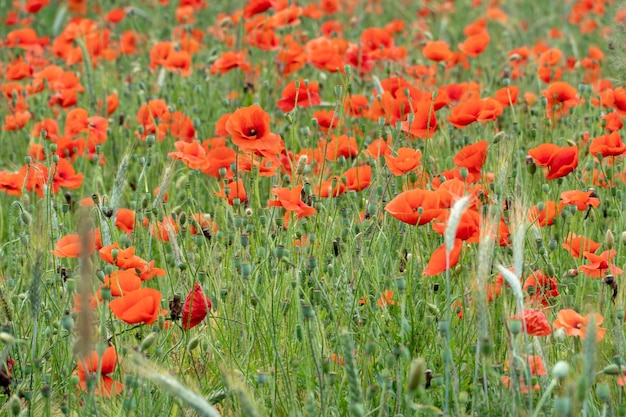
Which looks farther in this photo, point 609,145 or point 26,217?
point 609,145

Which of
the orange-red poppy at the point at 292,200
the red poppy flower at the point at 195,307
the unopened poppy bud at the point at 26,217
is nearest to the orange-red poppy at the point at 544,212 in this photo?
the orange-red poppy at the point at 292,200

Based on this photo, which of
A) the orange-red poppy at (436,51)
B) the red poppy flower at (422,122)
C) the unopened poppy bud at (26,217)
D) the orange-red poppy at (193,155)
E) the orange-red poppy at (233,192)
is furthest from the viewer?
the orange-red poppy at (436,51)

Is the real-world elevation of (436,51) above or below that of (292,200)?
below

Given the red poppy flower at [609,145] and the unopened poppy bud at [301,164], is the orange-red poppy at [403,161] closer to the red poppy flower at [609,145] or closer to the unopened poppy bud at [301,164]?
the unopened poppy bud at [301,164]

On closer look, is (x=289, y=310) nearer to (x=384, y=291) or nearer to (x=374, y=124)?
(x=384, y=291)

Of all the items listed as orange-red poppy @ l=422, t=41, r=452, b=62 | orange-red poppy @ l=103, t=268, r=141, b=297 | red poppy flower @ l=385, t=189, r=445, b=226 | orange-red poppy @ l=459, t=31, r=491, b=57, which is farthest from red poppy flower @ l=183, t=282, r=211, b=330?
orange-red poppy @ l=459, t=31, r=491, b=57

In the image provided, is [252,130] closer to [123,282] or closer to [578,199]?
[123,282]

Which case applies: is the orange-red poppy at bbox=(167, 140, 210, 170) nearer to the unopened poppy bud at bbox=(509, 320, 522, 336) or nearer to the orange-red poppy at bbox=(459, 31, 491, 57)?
the unopened poppy bud at bbox=(509, 320, 522, 336)

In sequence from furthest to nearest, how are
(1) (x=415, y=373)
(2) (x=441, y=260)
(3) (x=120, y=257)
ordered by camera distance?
1. (3) (x=120, y=257)
2. (2) (x=441, y=260)
3. (1) (x=415, y=373)

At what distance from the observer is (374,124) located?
4266 millimetres

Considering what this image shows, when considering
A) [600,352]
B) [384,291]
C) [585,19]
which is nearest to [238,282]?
[384,291]

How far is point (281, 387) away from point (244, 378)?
0.14 m

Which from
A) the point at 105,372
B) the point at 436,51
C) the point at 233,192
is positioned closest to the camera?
the point at 105,372

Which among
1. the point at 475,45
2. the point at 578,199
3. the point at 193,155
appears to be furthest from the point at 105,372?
the point at 475,45
